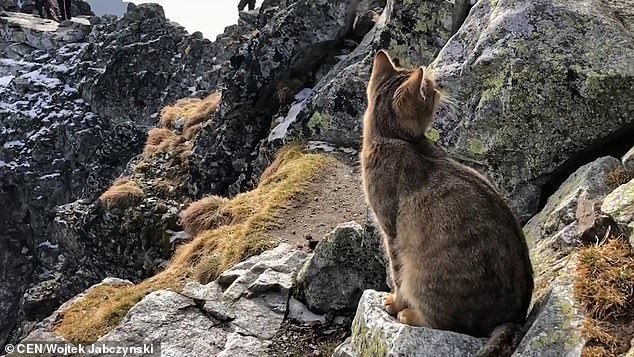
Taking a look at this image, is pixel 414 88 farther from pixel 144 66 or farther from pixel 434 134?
pixel 144 66

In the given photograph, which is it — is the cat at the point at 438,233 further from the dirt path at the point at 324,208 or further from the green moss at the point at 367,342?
the dirt path at the point at 324,208

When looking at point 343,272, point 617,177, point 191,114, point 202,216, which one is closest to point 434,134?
point 617,177

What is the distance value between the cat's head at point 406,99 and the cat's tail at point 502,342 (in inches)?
62.3

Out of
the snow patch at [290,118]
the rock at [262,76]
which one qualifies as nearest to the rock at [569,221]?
the snow patch at [290,118]

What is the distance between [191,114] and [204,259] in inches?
460

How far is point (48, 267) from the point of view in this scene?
1079 inches

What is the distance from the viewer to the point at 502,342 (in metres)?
3.61

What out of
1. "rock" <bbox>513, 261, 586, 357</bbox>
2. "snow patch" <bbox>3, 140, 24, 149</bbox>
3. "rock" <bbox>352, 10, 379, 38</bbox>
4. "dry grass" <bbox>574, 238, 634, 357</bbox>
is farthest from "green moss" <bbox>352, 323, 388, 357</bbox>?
"snow patch" <bbox>3, 140, 24, 149</bbox>

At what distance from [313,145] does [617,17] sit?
8041 millimetres

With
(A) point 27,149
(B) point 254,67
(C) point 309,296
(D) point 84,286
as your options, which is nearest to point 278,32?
(B) point 254,67

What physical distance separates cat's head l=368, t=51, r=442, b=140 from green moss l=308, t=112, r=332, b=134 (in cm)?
852

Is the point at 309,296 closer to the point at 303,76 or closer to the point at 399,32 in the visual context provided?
the point at 399,32

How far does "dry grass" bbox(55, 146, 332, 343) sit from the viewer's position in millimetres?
8055

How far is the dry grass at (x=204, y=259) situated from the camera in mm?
8055
